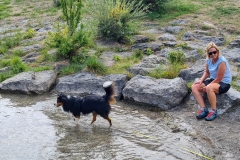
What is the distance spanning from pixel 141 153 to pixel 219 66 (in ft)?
7.87

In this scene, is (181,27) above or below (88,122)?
above

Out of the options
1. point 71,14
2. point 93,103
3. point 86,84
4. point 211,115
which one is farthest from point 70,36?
point 211,115

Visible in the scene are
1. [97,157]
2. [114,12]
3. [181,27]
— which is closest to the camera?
[97,157]

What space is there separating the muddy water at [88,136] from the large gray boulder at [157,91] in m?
0.20

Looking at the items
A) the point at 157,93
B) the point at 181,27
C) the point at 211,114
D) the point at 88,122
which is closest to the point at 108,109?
the point at 88,122

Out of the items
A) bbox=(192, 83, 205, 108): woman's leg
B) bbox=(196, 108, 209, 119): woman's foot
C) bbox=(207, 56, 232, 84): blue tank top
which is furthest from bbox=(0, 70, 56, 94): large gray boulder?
bbox=(207, 56, 232, 84): blue tank top

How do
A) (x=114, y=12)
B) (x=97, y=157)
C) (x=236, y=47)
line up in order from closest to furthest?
1. (x=97, y=157)
2. (x=236, y=47)
3. (x=114, y=12)

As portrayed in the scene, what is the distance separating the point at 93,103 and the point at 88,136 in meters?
0.65

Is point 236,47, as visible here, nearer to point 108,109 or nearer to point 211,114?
point 211,114

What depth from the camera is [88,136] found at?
19.1 feet

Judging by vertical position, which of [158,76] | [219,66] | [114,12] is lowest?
[158,76]

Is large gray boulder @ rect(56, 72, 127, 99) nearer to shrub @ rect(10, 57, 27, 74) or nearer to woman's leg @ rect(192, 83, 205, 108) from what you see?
shrub @ rect(10, 57, 27, 74)

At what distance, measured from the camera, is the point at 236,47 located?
9.29 meters

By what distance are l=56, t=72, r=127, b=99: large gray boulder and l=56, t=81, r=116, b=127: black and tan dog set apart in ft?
4.54
